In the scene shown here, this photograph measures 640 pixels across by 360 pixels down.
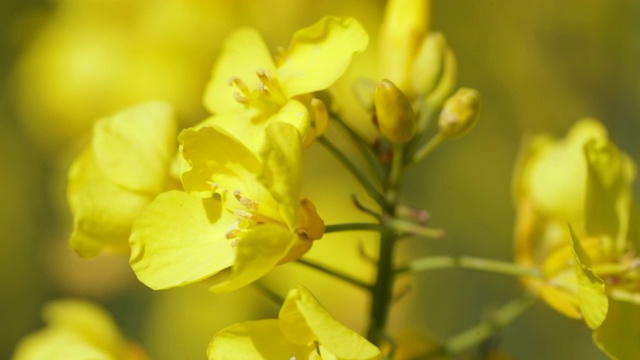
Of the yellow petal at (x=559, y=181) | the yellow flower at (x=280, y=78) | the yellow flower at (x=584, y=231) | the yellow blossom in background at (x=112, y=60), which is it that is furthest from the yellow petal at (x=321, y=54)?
the yellow blossom in background at (x=112, y=60)

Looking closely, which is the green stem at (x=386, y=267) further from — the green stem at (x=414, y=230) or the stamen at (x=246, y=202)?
the stamen at (x=246, y=202)

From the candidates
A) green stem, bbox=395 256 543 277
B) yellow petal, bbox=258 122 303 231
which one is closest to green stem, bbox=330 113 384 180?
green stem, bbox=395 256 543 277

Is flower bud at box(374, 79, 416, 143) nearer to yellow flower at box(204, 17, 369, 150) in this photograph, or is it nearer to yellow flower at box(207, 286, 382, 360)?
yellow flower at box(204, 17, 369, 150)

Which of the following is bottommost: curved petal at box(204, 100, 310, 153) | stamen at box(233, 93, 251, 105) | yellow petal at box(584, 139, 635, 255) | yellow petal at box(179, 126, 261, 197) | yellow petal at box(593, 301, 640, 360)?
yellow petal at box(593, 301, 640, 360)

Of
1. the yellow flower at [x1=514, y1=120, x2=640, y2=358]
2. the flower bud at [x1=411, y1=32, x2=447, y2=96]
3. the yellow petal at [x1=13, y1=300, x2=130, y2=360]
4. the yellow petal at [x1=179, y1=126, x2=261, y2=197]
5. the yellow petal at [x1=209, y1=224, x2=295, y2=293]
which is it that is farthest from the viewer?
the yellow petal at [x1=13, y1=300, x2=130, y2=360]

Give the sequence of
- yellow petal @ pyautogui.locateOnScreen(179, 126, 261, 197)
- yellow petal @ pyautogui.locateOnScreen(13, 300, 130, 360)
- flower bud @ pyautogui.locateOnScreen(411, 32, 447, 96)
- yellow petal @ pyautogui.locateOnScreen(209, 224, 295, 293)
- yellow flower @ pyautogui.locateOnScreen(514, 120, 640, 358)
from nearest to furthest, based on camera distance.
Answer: yellow petal @ pyautogui.locateOnScreen(209, 224, 295, 293), yellow petal @ pyautogui.locateOnScreen(179, 126, 261, 197), yellow flower @ pyautogui.locateOnScreen(514, 120, 640, 358), flower bud @ pyautogui.locateOnScreen(411, 32, 447, 96), yellow petal @ pyautogui.locateOnScreen(13, 300, 130, 360)

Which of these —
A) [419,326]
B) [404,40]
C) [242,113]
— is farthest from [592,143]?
[419,326]

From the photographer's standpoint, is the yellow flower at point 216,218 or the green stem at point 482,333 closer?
the yellow flower at point 216,218

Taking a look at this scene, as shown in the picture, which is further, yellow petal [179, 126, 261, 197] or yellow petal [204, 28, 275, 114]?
yellow petal [204, 28, 275, 114]
